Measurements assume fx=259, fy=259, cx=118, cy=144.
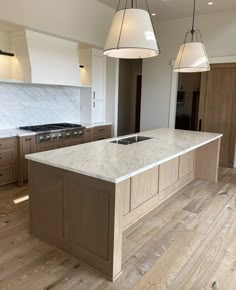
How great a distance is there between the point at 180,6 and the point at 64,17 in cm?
243

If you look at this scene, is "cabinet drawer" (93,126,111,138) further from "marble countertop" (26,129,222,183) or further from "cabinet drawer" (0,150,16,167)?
"marble countertop" (26,129,222,183)

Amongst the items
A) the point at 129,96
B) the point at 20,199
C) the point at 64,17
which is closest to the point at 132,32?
the point at 64,17

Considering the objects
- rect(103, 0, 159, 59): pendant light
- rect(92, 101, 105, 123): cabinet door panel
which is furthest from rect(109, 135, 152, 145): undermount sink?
rect(92, 101, 105, 123): cabinet door panel

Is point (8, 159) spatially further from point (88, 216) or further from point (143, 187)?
point (88, 216)

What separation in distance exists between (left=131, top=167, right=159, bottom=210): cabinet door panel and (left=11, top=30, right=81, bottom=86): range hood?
2488 millimetres

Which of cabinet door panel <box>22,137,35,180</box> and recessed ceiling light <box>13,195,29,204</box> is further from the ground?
cabinet door panel <box>22,137,35,180</box>

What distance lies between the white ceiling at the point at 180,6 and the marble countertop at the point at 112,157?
10.6 ft

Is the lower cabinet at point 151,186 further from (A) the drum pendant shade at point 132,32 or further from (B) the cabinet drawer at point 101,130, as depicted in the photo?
(B) the cabinet drawer at point 101,130

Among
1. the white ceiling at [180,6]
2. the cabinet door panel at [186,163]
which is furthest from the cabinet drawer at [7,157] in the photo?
the white ceiling at [180,6]

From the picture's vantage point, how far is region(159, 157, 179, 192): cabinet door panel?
3.62 meters

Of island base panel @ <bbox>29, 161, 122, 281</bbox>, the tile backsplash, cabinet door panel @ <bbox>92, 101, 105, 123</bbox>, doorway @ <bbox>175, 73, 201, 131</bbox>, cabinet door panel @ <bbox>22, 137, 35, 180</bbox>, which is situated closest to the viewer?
island base panel @ <bbox>29, 161, 122, 281</bbox>

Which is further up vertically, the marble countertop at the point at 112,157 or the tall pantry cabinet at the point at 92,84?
the tall pantry cabinet at the point at 92,84

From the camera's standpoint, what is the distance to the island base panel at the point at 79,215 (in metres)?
2.07

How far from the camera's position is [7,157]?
3984mm
